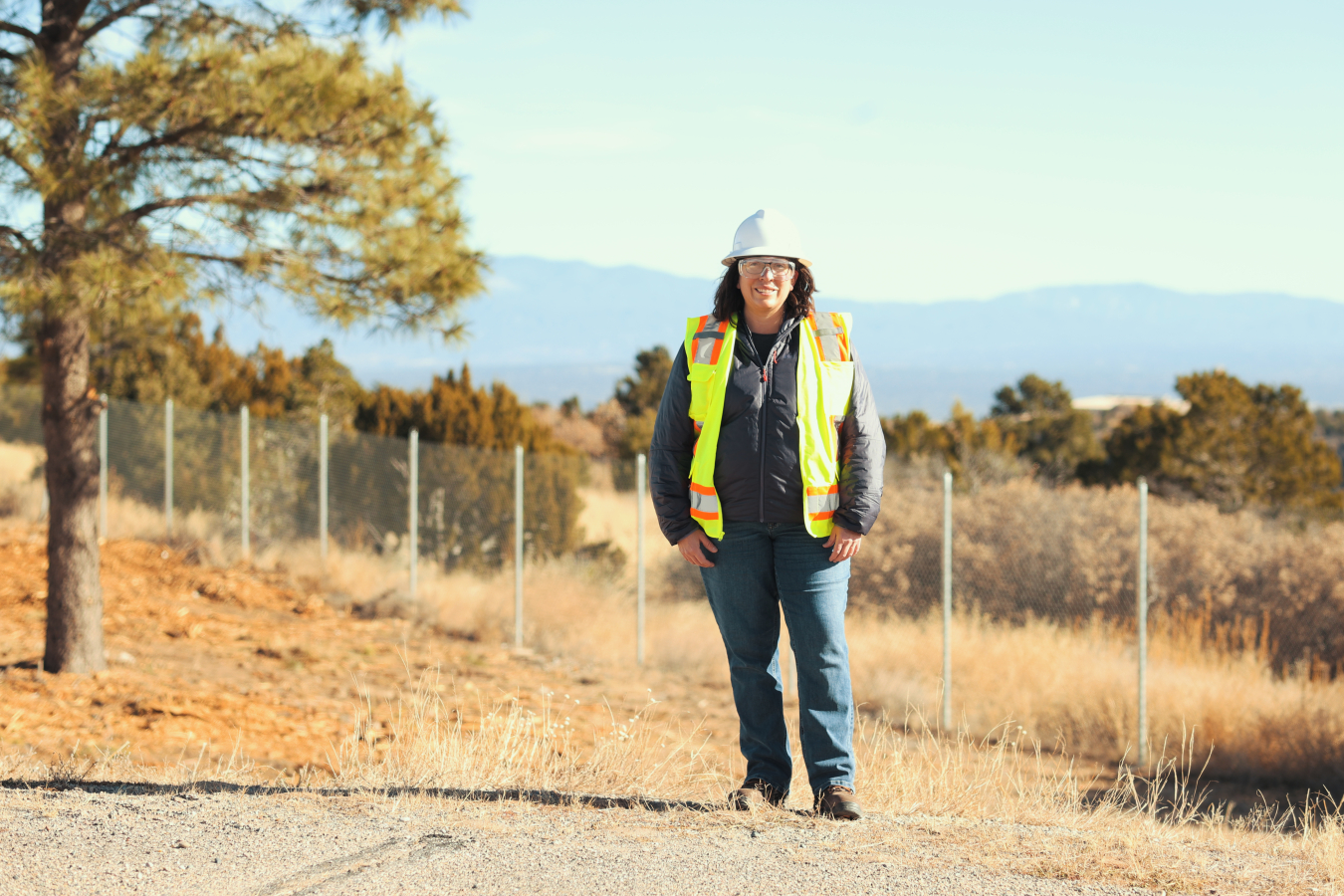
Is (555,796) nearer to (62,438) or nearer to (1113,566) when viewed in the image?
(62,438)

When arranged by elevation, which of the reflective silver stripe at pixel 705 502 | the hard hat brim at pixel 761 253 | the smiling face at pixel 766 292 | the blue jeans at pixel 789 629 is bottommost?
the blue jeans at pixel 789 629

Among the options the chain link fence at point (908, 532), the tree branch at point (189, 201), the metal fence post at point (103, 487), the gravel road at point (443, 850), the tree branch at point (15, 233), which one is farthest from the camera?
the metal fence post at point (103, 487)

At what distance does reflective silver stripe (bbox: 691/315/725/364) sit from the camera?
396 centimetres

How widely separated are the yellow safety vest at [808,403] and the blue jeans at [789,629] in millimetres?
121

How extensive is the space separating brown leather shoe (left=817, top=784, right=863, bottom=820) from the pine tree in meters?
4.58

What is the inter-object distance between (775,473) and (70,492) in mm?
5725

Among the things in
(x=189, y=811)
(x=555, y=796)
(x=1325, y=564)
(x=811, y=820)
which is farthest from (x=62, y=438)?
(x=1325, y=564)

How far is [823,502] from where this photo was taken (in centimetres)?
393

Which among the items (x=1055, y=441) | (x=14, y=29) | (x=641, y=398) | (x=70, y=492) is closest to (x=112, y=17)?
(x=14, y=29)

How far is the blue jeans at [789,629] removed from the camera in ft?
13.1

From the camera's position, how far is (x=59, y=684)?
755cm

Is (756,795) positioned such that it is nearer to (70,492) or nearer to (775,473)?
(775,473)

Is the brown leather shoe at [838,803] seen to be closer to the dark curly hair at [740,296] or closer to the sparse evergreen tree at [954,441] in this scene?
the dark curly hair at [740,296]

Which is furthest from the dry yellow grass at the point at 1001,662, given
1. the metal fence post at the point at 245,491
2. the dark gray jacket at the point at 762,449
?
the dark gray jacket at the point at 762,449
